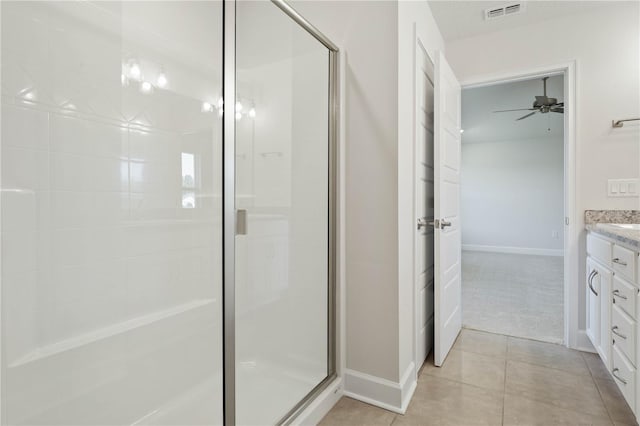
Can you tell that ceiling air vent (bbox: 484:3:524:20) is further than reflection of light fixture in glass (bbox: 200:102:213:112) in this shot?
Yes

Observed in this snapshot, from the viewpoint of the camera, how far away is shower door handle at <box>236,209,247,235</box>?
4.47 ft

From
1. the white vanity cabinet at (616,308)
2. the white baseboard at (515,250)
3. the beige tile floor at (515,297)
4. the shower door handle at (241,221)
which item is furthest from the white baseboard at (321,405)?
the white baseboard at (515,250)

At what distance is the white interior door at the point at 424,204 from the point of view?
2.10 meters

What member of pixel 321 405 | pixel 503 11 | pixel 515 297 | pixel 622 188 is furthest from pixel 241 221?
pixel 515 297

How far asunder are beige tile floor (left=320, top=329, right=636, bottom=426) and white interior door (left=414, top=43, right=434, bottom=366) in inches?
9.1

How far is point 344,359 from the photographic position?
1.92m

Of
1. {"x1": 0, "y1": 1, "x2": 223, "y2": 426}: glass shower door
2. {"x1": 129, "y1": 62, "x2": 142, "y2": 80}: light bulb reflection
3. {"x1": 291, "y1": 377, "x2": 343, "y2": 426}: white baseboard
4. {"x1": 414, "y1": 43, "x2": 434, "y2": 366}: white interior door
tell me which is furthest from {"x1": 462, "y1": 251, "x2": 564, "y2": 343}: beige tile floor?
{"x1": 129, "y1": 62, "x2": 142, "y2": 80}: light bulb reflection

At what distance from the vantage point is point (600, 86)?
95.7 inches

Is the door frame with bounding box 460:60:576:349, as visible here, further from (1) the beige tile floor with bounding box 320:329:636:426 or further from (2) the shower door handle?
(2) the shower door handle

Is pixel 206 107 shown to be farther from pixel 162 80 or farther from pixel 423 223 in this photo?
pixel 423 223

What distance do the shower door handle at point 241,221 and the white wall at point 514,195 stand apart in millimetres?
7160

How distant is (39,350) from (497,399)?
2206 mm

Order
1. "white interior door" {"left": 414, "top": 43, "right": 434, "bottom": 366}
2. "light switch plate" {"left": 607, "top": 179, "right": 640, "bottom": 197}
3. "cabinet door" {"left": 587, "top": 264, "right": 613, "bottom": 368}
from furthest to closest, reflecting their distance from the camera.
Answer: "light switch plate" {"left": 607, "top": 179, "right": 640, "bottom": 197} → "white interior door" {"left": 414, "top": 43, "right": 434, "bottom": 366} → "cabinet door" {"left": 587, "top": 264, "right": 613, "bottom": 368}

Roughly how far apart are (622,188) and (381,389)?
213 cm
